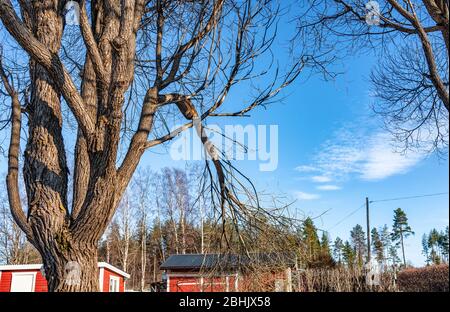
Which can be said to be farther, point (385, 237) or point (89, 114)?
point (385, 237)

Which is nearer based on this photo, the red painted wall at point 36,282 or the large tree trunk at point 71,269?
the large tree trunk at point 71,269

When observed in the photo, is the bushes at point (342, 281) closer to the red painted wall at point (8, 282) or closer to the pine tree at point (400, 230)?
the red painted wall at point (8, 282)

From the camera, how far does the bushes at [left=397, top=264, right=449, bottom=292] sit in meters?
6.51

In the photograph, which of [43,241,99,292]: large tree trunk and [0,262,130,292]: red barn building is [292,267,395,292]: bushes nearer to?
[43,241,99,292]: large tree trunk

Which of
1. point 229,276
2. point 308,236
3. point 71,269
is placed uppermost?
point 308,236

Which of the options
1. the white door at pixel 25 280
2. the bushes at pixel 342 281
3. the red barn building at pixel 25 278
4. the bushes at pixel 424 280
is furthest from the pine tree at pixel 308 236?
the white door at pixel 25 280

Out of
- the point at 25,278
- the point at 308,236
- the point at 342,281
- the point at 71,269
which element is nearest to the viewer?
the point at 71,269

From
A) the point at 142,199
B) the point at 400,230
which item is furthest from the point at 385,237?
the point at 142,199

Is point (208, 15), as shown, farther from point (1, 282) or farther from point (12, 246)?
point (1, 282)

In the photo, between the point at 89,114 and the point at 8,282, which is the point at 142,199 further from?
the point at 89,114

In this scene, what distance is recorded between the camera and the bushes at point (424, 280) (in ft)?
21.4

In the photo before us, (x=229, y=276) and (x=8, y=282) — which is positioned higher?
(x=229, y=276)

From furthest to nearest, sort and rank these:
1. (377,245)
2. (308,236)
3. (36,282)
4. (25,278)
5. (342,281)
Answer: (377,245), (36,282), (25,278), (342,281), (308,236)

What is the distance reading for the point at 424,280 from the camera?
7172 mm
